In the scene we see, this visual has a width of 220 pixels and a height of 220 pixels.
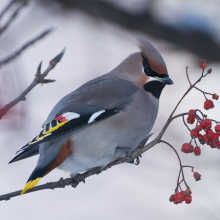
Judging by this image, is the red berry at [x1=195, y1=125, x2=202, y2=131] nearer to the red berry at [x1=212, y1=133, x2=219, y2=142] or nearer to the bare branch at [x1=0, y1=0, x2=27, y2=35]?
the red berry at [x1=212, y1=133, x2=219, y2=142]

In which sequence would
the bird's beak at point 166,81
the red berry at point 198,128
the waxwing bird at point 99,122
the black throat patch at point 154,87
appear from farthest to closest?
the black throat patch at point 154,87 → the bird's beak at point 166,81 → the waxwing bird at point 99,122 → the red berry at point 198,128

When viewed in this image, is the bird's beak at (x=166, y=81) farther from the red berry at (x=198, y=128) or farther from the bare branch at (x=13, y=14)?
the bare branch at (x=13, y=14)

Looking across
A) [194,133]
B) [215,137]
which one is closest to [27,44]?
[194,133]

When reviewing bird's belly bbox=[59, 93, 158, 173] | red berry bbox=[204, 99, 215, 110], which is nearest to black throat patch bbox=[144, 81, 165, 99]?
bird's belly bbox=[59, 93, 158, 173]

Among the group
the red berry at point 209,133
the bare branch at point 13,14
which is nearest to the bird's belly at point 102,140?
the red berry at point 209,133

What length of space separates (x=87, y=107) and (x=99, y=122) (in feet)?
0.52

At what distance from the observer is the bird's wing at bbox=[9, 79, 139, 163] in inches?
120

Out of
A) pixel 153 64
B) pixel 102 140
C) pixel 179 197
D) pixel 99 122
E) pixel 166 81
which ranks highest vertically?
pixel 153 64

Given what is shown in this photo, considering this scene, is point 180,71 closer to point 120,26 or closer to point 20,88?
point 120,26

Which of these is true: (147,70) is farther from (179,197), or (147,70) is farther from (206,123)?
(179,197)

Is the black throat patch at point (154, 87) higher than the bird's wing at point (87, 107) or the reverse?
higher

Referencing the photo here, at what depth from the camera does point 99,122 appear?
3.22 m

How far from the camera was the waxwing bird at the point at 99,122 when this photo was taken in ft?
9.96

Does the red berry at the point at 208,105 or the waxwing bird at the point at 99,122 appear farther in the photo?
the waxwing bird at the point at 99,122
